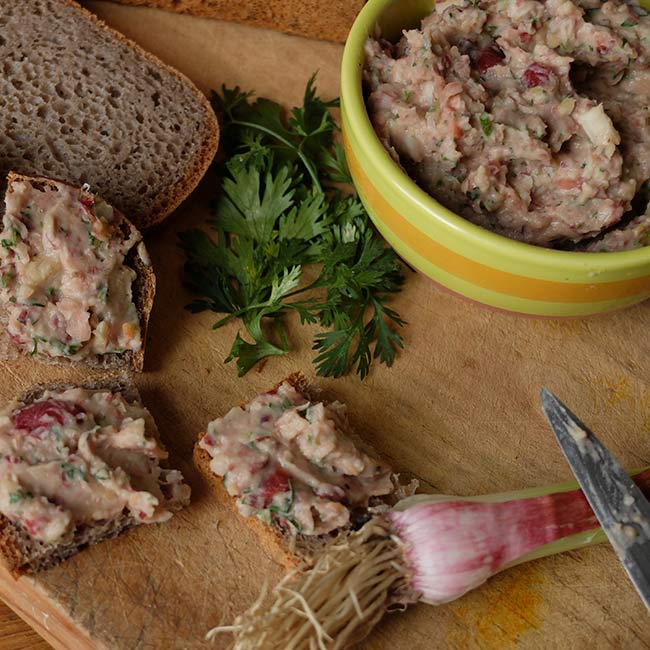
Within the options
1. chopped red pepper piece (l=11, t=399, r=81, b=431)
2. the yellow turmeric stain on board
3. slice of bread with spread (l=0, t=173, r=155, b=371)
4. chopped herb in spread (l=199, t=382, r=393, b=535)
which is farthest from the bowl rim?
chopped red pepper piece (l=11, t=399, r=81, b=431)

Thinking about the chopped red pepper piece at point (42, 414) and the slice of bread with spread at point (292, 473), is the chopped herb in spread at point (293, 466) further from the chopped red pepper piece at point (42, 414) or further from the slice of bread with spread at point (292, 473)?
the chopped red pepper piece at point (42, 414)

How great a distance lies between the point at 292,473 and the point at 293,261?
2.70ft

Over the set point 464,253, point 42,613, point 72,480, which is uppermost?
point 464,253

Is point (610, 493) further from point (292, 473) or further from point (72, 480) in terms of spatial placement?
point (72, 480)

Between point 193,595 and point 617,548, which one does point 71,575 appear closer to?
point 193,595

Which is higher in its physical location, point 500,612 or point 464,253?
point 464,253

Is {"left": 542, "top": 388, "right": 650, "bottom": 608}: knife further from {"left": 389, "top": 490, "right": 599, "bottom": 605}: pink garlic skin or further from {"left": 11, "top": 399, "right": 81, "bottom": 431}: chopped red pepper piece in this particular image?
{"left": 11, "top": 399, "right": 81, "bottom": 431}: chopped red pepper piece

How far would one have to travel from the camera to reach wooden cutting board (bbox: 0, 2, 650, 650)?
2.66 meters

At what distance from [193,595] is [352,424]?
2.39 ft

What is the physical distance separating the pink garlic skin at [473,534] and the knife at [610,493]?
101 mm

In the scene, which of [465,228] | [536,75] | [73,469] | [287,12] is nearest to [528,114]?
[536,75]

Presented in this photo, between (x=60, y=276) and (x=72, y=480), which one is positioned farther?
(x=60, y=276)

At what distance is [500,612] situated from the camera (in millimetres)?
2740

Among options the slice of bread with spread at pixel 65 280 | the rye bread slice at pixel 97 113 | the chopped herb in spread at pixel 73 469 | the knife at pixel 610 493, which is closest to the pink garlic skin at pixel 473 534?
the knife at pixel 610 493
